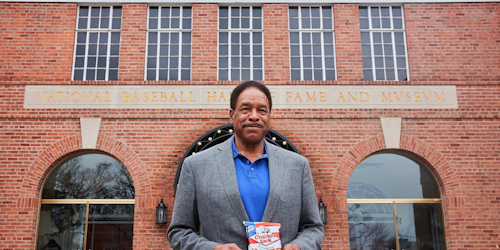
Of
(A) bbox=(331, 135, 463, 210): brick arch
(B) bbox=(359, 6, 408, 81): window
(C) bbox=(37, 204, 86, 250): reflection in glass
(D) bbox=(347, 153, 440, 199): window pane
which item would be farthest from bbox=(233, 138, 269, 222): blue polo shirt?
(B) bbox=(359, 6, 408, 81): window

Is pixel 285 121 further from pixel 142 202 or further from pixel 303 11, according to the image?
pixel 142 202

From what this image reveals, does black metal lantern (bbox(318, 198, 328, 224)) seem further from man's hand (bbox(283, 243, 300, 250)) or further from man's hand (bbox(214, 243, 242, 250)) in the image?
man's hand (bbox(214, 243, 242, 250))

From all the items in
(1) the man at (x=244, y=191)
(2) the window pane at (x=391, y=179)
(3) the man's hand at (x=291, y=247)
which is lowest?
(3) the man's hand at (x=291, y=247)

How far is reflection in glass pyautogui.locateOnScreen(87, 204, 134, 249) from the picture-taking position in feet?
30.3

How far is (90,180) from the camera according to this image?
9719mm

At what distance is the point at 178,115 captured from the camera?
9.72 m

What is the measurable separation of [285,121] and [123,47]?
12.9ft

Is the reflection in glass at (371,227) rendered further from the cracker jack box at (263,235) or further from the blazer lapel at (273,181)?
the cracker jack box at (263,235)

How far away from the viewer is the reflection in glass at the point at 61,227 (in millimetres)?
9266

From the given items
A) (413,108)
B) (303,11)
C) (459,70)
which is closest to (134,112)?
(303,11)

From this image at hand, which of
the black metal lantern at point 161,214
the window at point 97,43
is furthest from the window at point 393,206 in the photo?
the window at point 97,43

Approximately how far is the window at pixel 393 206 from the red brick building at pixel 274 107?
0.02 metres

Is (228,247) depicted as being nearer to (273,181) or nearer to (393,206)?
(273,181)

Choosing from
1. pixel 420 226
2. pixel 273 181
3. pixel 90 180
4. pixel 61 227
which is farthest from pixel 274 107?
pixel 273 181
